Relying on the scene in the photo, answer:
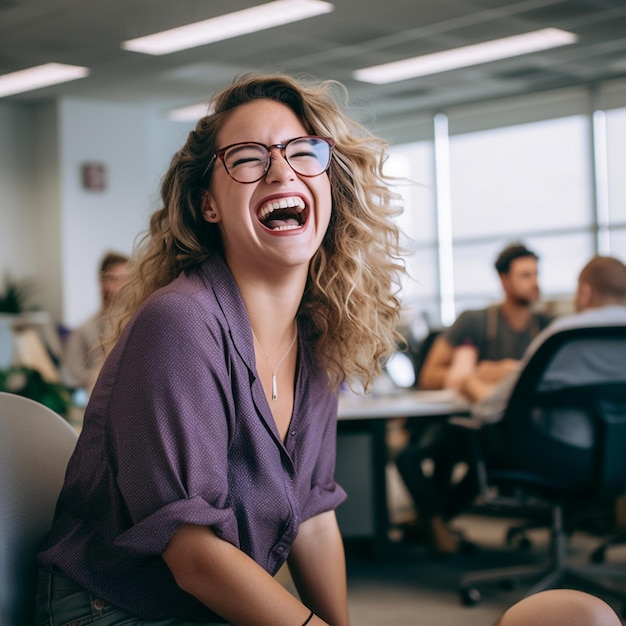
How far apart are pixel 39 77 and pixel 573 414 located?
651 cm

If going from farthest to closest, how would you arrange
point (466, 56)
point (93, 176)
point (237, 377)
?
point (93, 176)
point (466, 56)
point (237, 377)

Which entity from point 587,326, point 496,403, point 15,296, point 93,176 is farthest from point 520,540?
point 93,176

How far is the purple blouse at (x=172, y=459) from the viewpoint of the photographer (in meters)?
1.09

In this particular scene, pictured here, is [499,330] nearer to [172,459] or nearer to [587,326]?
[587,326]

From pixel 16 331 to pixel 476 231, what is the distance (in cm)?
583

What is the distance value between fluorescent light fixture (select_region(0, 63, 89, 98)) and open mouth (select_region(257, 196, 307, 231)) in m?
7.04

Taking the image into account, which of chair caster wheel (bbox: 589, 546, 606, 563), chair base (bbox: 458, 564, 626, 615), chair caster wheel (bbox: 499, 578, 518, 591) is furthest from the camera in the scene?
chair caster wheel (bbox: 589, 546, 606, 563)

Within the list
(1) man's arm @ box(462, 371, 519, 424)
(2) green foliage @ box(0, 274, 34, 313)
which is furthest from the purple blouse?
(2) green foliage @ box(0, 274, 34, 313)

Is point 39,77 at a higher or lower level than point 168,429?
higher

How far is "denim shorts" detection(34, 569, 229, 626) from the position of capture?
1148 millimetres

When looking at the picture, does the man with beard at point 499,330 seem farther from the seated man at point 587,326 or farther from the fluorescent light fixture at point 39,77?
the fluorescent light fixture at point 39,77

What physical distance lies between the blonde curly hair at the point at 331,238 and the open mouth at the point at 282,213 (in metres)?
0.11

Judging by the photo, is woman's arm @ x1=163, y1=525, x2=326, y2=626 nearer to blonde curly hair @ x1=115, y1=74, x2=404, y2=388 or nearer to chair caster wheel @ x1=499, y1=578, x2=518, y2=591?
blonde curly hair @ x1=115, y1=74, x2=404, y2=388

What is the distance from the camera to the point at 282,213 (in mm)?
1334
